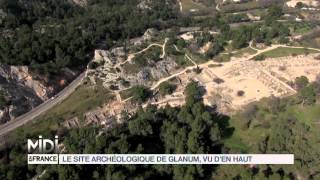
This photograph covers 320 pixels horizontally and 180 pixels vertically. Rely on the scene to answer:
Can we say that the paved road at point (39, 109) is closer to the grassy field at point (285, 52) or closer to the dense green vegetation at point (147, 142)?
the dense green vegetation at point (147, 142)

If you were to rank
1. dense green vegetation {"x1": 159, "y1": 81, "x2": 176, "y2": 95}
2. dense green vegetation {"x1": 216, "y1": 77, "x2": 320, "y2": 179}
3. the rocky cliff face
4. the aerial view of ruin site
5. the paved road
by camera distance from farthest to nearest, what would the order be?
1. dense green vegetation {"x1": 159, "y1": 81, "x2": 176, "y2": 95}
2. the rocky cliff face
3. the paved road
4. the aerial view of ruin site
5. dense green vegetation {"x1": 216, "y1": 77, "x2": 320, "y2": 179}

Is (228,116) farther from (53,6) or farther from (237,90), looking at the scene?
(53,6)

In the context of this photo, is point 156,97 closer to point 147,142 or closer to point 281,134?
point 147,142

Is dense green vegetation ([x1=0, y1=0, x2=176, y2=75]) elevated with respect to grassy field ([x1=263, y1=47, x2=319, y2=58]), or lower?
elevated

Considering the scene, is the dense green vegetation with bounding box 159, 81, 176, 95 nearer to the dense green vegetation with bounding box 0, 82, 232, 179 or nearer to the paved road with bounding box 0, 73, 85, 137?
the dense green vegetation with bounding box 0, 82, 232, 179

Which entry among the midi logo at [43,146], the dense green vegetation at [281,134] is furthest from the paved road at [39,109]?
the dense green vegetation at [281,134]

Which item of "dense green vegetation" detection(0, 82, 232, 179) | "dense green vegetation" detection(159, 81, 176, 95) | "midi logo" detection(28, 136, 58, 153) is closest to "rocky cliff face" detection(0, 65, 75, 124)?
"dense green vegetation" detection(0, 82, 232, 179)

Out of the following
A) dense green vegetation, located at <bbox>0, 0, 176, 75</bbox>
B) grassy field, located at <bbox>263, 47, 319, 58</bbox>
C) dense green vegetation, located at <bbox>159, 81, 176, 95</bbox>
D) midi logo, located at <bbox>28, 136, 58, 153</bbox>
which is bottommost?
midi logo, located at <bbox>28, 136, 58, 153</bbox>
